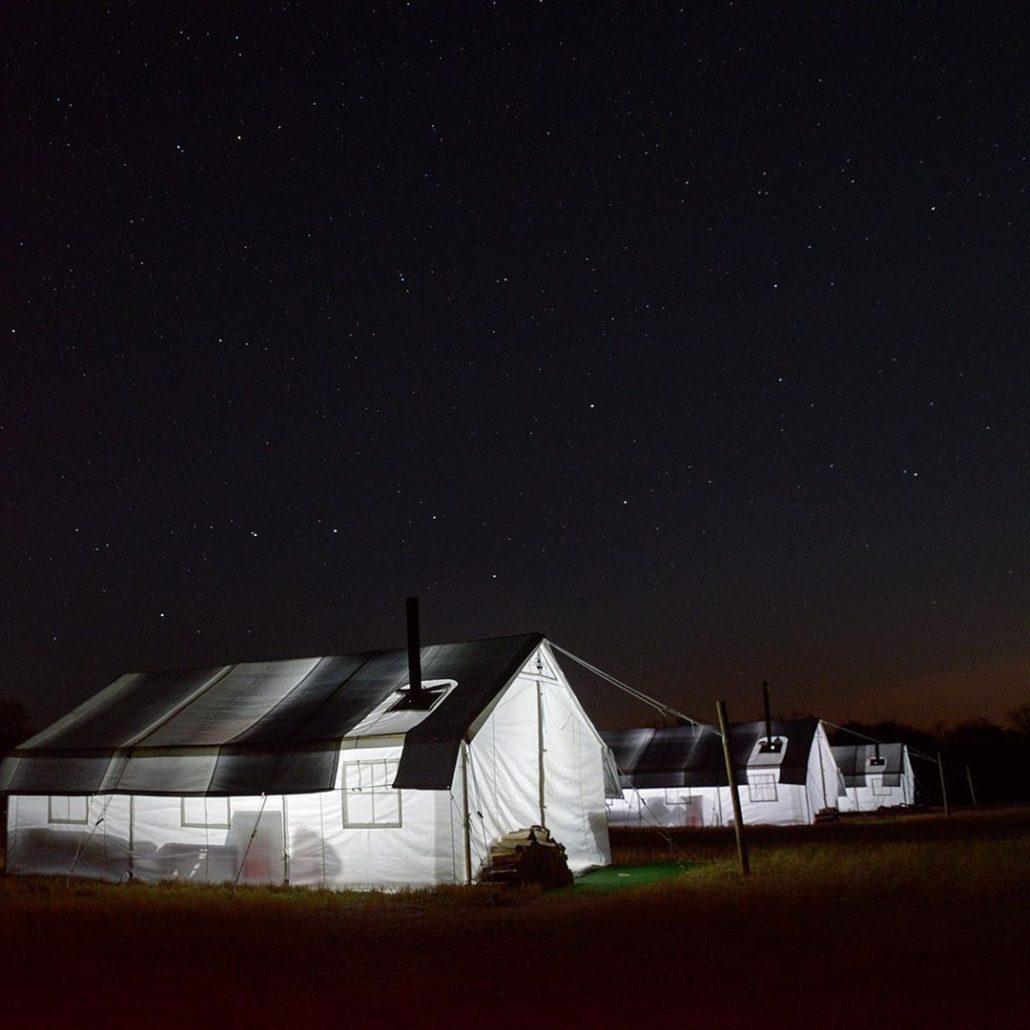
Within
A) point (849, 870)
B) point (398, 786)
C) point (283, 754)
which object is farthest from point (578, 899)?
point (283, 754)

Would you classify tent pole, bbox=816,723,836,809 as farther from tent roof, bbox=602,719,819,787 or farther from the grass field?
the grass field

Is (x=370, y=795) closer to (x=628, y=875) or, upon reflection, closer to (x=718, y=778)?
(x=628, y=875)

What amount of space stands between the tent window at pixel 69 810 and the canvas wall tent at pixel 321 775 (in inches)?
1.2

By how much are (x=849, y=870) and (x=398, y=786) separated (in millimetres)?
7041

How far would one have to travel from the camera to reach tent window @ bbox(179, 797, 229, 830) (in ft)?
58.0

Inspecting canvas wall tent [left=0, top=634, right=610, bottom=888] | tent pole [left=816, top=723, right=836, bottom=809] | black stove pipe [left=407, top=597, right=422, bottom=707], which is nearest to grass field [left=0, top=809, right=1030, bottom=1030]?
canvas wall tent [left=0, top=634, right=610, bottom=888]

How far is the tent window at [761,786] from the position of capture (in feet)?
119

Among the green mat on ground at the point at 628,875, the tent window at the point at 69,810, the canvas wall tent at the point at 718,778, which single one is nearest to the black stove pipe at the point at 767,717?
the canvas wall tent at the point at 718,778

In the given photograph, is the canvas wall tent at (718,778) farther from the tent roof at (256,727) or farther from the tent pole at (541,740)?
the tent roof at (256,727)

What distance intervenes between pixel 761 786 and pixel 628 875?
64.5 feet

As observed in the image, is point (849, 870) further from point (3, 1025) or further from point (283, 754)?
point (3, 1025)

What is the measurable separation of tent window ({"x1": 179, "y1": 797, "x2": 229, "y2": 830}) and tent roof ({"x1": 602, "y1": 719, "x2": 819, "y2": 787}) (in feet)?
67.6

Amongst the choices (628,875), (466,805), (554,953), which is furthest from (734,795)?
(554,953)

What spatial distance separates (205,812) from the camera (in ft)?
58.7
